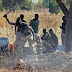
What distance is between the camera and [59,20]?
1647 centimetres

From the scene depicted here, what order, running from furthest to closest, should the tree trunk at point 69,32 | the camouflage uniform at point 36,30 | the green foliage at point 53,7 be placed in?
the green foliage at point 53,7
the camouflage uniform at point 36,30
the tree trunk at point 69,32

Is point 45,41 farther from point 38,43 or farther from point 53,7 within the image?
point 53,7

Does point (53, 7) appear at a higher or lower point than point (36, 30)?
higher

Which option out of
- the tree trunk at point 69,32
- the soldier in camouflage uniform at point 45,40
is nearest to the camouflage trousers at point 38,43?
the soldier in camouflage uniform at point 45,40

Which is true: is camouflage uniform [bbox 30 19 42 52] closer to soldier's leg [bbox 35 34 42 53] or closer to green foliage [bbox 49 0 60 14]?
soldier's leg [bbox 35 34 42 53]

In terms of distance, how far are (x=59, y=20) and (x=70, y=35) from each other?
8.93 metres

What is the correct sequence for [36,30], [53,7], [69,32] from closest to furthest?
[69,32], [36,30], [53,7]

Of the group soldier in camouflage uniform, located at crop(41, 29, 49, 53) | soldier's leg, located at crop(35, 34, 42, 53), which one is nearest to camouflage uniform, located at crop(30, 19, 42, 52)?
soldier's leg, located at crop(35, 34, 42, 53)

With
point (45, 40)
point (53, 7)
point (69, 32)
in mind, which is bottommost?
point (45, 40)

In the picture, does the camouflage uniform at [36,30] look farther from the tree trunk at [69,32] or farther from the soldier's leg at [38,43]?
the tree trunk at [69,32]

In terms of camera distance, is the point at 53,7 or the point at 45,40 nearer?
the point at 45,40

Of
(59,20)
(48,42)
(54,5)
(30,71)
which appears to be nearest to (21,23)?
(48,42)

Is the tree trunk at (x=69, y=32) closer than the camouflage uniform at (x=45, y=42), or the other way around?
the tree trunk at (x=69, y=32)

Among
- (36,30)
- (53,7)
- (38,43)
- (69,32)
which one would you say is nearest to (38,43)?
(38,43)
